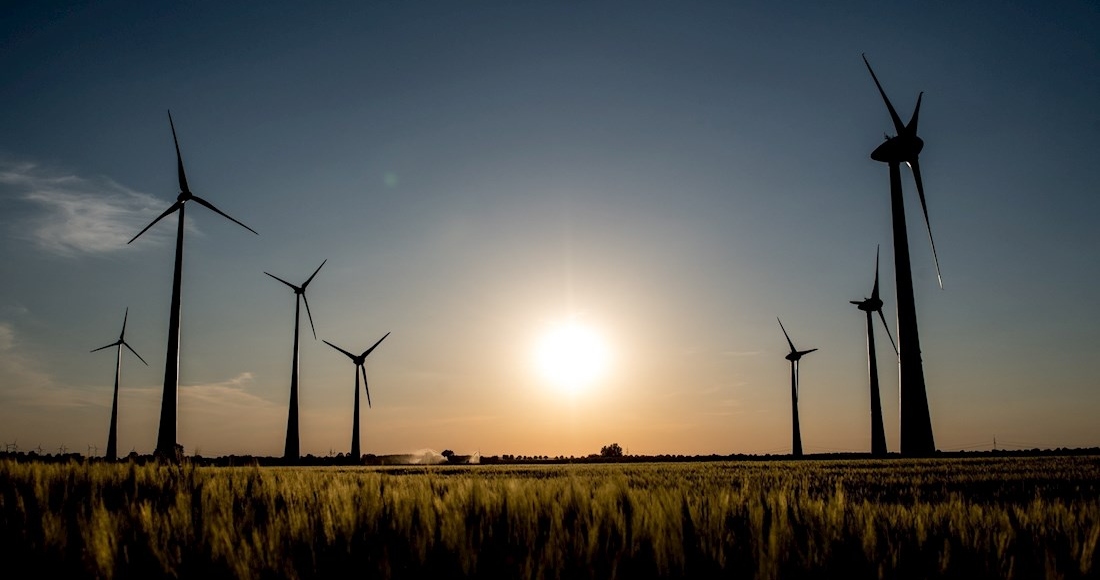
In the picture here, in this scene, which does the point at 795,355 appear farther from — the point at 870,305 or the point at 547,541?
the point at 547,541

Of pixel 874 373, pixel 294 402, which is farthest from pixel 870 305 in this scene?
pixel 294 402

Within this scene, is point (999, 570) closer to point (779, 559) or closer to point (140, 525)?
point (779, 559)


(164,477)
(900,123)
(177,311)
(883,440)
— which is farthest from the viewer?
(883,440)

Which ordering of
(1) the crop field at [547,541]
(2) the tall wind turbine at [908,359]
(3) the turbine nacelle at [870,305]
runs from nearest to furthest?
Answer: (1) the crop field at [547,541] < (2) the tall wind turbine at [908,359] < (3) the turbine nacelle at [870,305]

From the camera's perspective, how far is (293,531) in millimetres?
5426

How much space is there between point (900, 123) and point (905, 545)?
66.2 m

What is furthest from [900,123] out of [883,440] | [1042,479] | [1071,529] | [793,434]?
[1071,529]

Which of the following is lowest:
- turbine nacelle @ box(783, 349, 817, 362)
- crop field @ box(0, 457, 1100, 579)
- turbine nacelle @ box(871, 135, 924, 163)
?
crop field @ box(0, 457, 1100, 579)

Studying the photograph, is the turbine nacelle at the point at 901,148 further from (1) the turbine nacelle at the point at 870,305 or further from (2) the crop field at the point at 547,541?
(2) the crop field at the point at 547,541

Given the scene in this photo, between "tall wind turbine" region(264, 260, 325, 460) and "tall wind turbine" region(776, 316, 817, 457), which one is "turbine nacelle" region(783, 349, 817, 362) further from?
"tall wind turbine" region(264, 260, 325, 460)

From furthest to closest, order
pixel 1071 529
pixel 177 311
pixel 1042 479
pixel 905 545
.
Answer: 1. pixel 177 311
2. pixel 1042 479
3. pixel 1071 529
4. pixel 905 545

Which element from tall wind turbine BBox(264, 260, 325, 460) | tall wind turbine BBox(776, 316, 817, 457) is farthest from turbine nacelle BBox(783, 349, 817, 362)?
tall wind turbine BBox(264, 260, 325, 460)

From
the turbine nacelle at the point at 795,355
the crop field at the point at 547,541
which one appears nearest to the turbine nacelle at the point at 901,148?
the turbine nacelle at the point at 795,355

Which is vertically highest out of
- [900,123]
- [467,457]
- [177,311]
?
[900,123]
